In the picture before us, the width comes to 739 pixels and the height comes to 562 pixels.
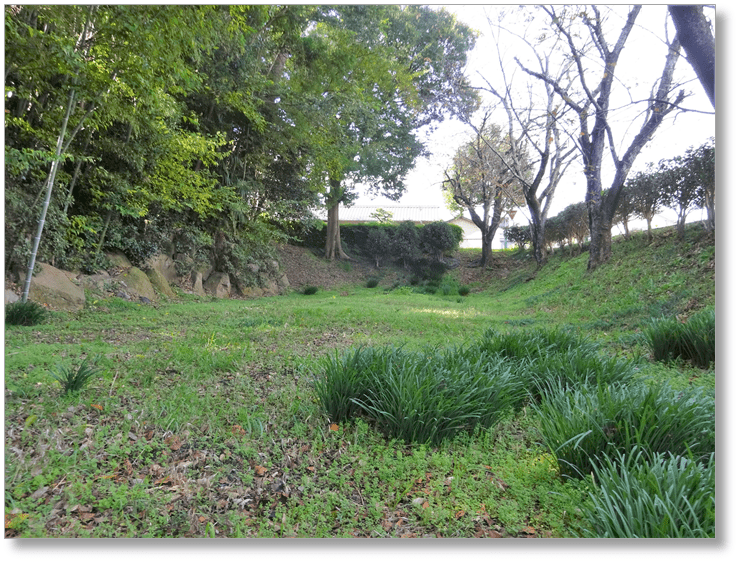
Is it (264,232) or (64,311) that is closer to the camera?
(64,311)

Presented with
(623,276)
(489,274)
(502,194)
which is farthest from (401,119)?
(623,276)

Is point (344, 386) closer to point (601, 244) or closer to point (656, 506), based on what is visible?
Answer: point (656, 506)

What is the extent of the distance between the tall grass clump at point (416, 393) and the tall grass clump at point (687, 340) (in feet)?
5.35

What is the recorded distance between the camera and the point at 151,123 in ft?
20.6

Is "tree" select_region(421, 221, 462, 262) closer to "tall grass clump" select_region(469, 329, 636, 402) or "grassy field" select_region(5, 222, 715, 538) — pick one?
"grassy field" select_region(5, 222, 715, 538)

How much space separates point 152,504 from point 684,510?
70.8 inches

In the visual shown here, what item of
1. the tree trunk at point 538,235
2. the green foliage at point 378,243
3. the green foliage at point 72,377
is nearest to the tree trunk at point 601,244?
the tree trunk at point 538,235

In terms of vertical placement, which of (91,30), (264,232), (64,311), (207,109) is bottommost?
(64,311)

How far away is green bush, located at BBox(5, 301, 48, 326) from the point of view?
3.49m

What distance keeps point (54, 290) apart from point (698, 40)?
284 inches

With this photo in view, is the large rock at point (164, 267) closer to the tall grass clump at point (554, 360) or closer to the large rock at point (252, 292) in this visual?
the large rock at point (252, 292)

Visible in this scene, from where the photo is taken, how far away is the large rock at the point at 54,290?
15.7 feet

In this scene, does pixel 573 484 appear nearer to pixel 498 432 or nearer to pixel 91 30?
pixel 498 432

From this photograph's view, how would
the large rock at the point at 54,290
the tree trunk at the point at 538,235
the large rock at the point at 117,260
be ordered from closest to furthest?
the large rock at the point at 54,290, the large rock at the point at 117,260, the tree trunk at the point at 538,235
